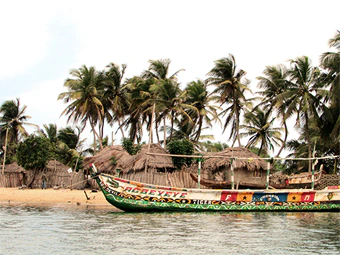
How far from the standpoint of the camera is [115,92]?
35.2 m

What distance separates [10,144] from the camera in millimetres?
39781

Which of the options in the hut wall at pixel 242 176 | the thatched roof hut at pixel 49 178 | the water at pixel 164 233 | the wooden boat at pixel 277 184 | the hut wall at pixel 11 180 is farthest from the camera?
the hut wall at pixel 11 180

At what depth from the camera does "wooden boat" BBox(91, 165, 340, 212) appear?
1678cm

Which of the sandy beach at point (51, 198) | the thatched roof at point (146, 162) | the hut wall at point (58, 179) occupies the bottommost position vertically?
the sandy beach at point (51, 198)

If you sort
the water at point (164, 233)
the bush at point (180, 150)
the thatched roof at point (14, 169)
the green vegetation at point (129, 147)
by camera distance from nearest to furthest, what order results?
1. the water at point (164, 233)
2. the bush at point (180, 150)
3. the green vegetation at point (129, 147)
4. the thatched roof at point (14, 169)

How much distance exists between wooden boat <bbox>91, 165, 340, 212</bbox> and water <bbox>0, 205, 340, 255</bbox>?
48 cm

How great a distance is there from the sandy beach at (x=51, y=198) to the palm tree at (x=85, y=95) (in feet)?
30.5

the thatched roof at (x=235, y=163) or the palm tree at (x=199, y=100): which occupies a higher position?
the palm tree at (x=199, y=100)

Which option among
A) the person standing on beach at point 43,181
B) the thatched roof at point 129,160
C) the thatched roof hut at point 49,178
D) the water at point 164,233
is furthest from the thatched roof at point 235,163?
the person standing on beach at point 43,181

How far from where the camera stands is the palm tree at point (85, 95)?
3222 centimetres

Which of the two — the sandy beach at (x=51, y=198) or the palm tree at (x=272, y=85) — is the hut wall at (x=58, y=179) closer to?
the sandy beach at (x=51, y=198)

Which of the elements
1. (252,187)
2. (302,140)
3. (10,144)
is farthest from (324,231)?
(10,144)

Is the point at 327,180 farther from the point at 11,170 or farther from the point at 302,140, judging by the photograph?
the point at 11,170

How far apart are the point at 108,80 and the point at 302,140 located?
15439mm
